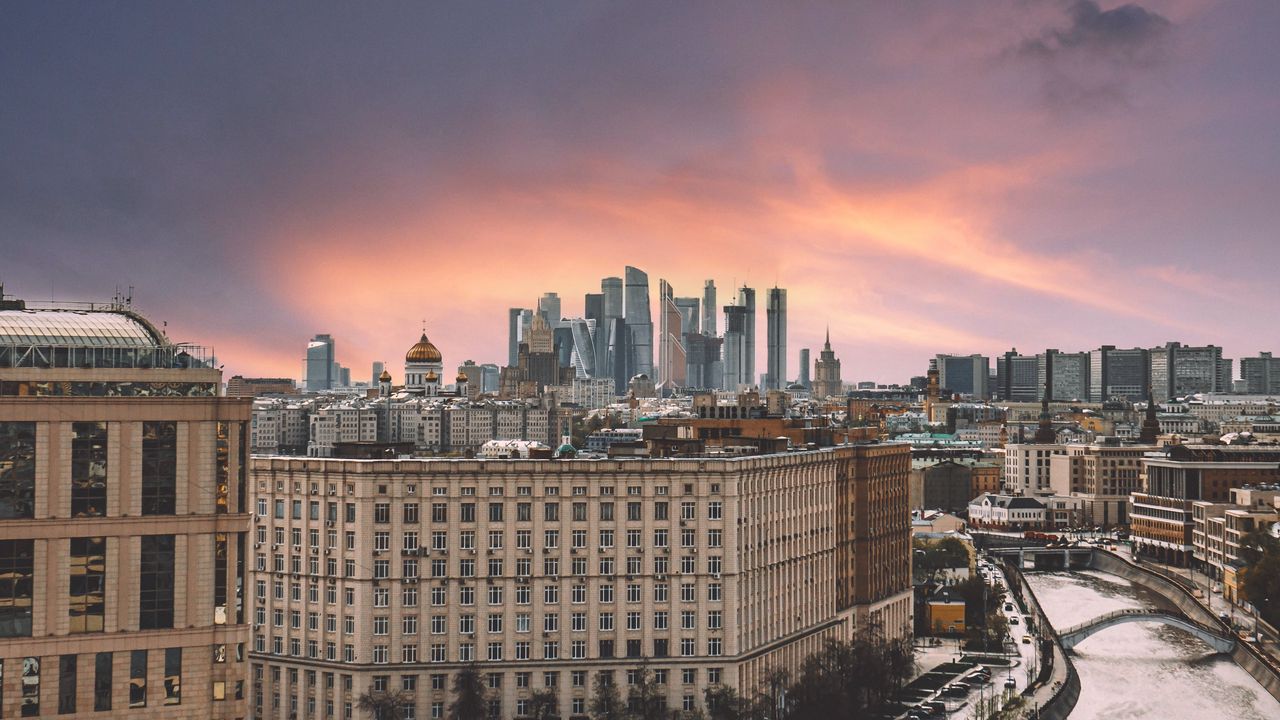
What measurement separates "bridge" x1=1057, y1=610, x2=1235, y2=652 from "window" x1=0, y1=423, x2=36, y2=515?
9576 centimetres

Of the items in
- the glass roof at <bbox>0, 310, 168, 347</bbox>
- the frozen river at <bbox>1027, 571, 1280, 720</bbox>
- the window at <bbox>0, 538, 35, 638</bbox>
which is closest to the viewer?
the window at <bbox>0, 538, 35, 638</bbox>

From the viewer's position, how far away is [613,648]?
9031 cm

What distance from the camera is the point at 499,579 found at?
89000mm

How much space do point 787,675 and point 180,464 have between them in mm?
50704

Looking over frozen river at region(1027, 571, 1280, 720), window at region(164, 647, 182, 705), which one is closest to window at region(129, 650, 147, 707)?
window at region(164, 647, 182, 705)

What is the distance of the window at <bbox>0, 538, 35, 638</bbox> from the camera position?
53969 millimetres

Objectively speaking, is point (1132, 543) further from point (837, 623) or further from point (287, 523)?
point (287, 523)

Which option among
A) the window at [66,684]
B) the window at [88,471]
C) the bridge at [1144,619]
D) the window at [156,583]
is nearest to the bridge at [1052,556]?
the bridge at [1144,619]

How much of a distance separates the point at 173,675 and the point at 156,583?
3.25 m

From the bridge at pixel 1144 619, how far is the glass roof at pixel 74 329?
91881 mm

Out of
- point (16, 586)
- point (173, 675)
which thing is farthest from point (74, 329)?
point (173, 675)

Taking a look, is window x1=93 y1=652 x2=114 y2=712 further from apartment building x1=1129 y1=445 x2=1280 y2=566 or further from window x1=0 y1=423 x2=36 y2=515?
apartment building x1=1129 y1=445 x2=1280 y2=566

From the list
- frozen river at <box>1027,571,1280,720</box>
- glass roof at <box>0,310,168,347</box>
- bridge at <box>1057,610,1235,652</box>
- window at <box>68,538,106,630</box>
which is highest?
glass roof at <box>0,310,168,347</box>

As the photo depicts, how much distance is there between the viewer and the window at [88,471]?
55219 millimetres
